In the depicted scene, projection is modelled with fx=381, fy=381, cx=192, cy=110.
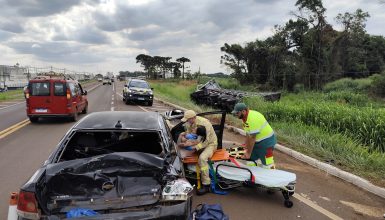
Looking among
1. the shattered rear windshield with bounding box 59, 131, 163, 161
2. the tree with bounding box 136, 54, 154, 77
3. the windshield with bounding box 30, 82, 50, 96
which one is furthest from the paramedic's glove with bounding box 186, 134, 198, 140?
the tree with bounding box 136, 54, 154, 77

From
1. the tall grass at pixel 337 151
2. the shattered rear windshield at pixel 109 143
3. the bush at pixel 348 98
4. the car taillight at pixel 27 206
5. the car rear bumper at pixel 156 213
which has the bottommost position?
the bush at pixel 348 98

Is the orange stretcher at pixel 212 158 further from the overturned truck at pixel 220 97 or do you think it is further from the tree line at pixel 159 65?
the tree line at pixel 159 65

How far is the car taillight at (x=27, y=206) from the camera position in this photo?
346 cm

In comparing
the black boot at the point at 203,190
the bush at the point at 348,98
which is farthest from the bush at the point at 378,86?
the black boot at the point at 203,190

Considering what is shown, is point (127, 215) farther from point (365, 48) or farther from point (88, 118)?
point (365, 48)

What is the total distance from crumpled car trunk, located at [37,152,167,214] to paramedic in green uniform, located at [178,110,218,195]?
2.38 metres

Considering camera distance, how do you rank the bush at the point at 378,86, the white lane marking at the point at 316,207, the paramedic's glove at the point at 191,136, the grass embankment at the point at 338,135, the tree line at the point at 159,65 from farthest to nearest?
the tree line at the point at 159,65 → the bush at the point at 378,86 → the grass embankment at the point at 338,135 → the paramedic's glove at the point at 191,136 → the white lane marking at the point at 316,207

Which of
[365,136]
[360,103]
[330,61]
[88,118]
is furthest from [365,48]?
[88,118]

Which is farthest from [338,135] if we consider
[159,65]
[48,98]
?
[159,65]

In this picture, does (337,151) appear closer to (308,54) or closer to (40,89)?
(40,89)

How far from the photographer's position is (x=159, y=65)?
107m

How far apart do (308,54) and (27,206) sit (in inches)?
1931

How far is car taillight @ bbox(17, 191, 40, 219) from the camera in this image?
11.3ft

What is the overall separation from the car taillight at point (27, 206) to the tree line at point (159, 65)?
3509 inches
